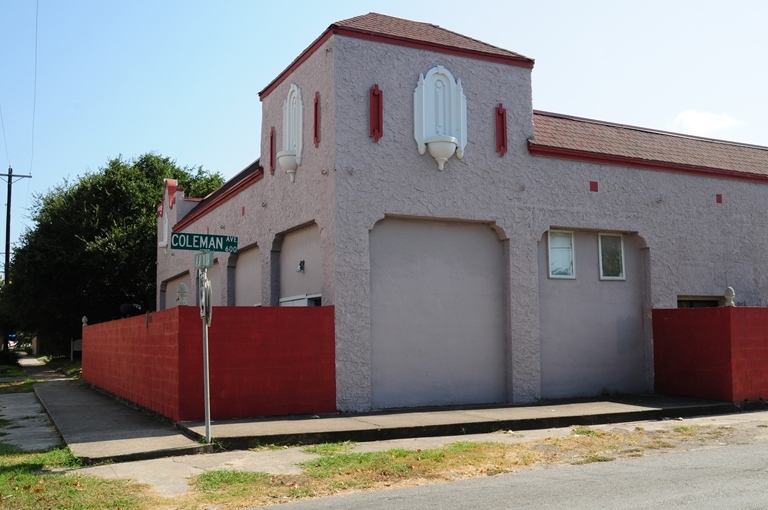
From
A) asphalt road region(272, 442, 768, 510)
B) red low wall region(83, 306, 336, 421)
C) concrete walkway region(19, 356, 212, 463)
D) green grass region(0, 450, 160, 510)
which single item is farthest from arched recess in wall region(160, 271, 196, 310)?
asphalt road region(272, 442, 768, 510)

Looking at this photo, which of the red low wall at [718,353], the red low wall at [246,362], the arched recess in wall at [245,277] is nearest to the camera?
the red low wall at [246,362]

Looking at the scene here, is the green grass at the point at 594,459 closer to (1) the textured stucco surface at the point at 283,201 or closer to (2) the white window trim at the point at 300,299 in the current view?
(1) the textured stucco surface at the point at 283,201

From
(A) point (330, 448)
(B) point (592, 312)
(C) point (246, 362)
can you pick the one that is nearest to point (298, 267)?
(C) point (246, 362)

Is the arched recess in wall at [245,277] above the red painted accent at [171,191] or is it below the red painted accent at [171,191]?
below

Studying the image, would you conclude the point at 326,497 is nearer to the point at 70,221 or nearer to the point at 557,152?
the point at 557,152

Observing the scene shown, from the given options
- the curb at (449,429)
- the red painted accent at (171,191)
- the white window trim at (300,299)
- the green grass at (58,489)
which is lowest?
the green grass at (58,489)

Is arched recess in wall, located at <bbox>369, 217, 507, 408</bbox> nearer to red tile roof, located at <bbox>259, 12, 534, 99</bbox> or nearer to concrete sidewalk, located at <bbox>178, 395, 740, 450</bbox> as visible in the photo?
concrete sidewalk, located at <bbox>178, 395, 740, 450</bbox>

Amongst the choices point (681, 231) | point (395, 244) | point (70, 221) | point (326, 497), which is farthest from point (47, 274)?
point (326, 497)

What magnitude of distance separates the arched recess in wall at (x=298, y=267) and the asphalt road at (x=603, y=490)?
290 inches

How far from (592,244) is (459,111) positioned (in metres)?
4.27

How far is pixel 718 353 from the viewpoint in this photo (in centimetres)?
1532

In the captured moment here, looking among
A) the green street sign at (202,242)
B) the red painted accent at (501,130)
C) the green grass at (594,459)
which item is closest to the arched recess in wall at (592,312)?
the red painted accent at (501,130)

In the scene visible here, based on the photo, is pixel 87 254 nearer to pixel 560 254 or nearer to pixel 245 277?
pixel 245 277

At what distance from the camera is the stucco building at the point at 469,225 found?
1423 cm
